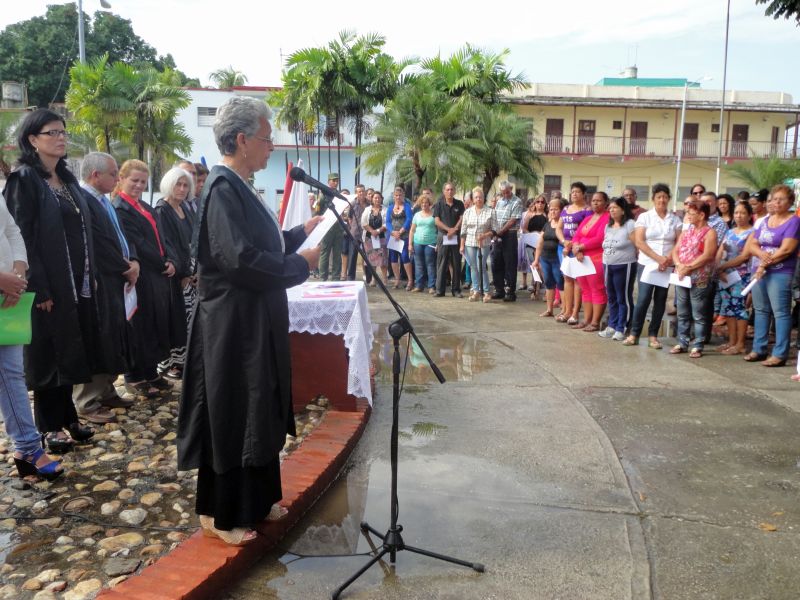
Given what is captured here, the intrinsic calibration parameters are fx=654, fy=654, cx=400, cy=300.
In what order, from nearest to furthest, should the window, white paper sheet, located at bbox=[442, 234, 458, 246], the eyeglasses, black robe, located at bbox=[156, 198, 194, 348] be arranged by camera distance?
1. the eyeglasses
2. black robe, located at bbox=[156, 198, 194, 348]
3. white paper sheet, located at bbox=[442, 234, 458, 246]
4. the window

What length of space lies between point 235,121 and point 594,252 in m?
6.18

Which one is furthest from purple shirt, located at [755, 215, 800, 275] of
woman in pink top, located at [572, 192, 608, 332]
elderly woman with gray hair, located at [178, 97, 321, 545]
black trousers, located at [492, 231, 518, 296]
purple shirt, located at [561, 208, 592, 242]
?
→ elderly woman with gray hair, located at [178, 97, 321, 545]

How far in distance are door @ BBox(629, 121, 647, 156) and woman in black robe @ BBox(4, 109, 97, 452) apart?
39133 mm

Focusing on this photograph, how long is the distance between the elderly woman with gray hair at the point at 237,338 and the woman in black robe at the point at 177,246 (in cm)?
270

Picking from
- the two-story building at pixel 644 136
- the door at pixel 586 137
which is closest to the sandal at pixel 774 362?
the two-story building at pixel 644 136

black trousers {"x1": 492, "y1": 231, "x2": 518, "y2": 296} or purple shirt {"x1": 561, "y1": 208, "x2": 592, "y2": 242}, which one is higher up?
purple shirt {"x1": 561, "y1": 208, "x2": 592, "y2": 242}

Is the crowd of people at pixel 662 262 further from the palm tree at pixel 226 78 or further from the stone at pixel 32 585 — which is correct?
the palm tree at pixel 226 78

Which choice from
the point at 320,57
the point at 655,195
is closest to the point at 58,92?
the point at 320,57

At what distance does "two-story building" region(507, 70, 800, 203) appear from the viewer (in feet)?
126

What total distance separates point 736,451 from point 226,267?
139 inches

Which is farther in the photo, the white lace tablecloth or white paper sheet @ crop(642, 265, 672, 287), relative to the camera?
white paper sheet @ crop(642, 265, 672, 287)

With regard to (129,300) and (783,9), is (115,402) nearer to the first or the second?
(129,300)

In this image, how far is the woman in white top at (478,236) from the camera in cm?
1033

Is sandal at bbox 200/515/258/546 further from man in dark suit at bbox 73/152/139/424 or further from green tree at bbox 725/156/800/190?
green tree at bbox 725/156/800/190
